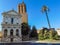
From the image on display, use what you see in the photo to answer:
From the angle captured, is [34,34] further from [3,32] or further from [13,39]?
[3,32]

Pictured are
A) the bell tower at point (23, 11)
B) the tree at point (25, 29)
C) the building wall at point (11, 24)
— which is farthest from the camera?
the bell tower at point (23, 11)

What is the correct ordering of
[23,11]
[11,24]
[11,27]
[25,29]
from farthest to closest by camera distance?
[23,11] < [25,29] < [11,24] < [11,27]

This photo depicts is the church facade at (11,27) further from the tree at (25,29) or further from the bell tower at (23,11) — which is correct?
the bell tower at (23,11)

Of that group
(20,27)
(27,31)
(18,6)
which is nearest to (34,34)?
(27,31)

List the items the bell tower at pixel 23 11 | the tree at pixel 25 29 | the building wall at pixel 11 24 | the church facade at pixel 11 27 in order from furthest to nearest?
1. the bell tower at pixel 23 11
2. the tree at pixel 25 29
3. the building wall at pixel 11 24
4. the church facade at pixel 11 27

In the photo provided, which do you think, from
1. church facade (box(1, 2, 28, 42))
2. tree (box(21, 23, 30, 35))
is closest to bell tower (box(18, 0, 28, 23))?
tree (box(21, 23, 30, 35))

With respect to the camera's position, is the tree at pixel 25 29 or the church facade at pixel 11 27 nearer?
the church facade at pixel 11 27

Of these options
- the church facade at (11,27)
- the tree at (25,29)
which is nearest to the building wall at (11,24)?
the church facade at (11,27)

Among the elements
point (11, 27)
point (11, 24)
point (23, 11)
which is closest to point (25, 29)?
point (11, 27)

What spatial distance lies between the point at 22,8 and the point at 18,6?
95.3 inches

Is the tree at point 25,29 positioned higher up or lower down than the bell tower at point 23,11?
lower down

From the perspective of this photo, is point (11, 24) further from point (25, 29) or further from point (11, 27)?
point (25, 29)

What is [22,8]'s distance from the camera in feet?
205

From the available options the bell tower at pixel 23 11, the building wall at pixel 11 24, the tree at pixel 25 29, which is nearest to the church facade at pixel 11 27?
the building wall at pixel 11 24
